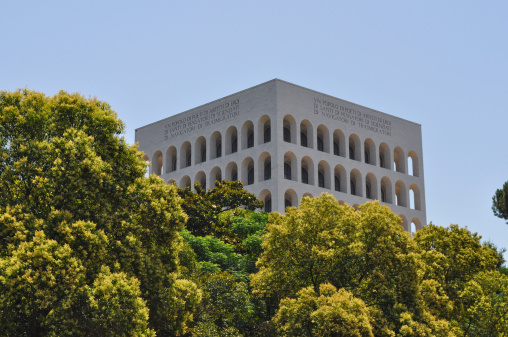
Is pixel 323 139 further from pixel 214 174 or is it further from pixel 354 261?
pixel 354 261

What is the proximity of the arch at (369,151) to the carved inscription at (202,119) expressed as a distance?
1177cm

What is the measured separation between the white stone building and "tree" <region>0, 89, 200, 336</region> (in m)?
29.6

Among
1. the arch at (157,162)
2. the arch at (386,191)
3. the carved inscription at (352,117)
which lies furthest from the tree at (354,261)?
the arch at (157,162)

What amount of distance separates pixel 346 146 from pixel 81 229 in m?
39.8

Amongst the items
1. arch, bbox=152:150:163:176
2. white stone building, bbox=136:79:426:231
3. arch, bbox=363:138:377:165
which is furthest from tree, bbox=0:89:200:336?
arch, bbox=152:150:163:176

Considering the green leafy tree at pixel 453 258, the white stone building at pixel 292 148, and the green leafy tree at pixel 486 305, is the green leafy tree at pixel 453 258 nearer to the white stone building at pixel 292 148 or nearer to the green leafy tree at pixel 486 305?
the green leafy tree at pixel 486 305

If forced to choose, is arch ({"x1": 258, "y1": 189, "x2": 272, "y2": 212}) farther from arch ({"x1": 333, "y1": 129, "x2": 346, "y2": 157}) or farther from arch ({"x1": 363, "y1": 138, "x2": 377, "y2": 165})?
arch ({"x1": 363, "y1": 138, "x2": 377, "y2": 165})

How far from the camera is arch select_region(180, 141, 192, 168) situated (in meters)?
60.0

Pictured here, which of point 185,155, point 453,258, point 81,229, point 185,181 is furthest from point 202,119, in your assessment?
point 81,229

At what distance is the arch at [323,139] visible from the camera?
2222 inches

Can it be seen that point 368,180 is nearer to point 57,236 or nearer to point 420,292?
point 420,292

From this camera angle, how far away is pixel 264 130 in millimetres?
55562

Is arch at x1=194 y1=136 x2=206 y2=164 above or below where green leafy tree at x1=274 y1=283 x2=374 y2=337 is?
above

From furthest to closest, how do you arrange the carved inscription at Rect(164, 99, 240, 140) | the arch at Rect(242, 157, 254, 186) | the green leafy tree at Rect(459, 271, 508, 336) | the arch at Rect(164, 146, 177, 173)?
1. the arch at Rect(164, 146, 177, 173)
2. the carved inscription at Rect(164, 99, 240, 140)
3. the arch at Rect(242, 157, 254, 186)
4. the green leafy tree at Rect(459, 271, 508, 336)
